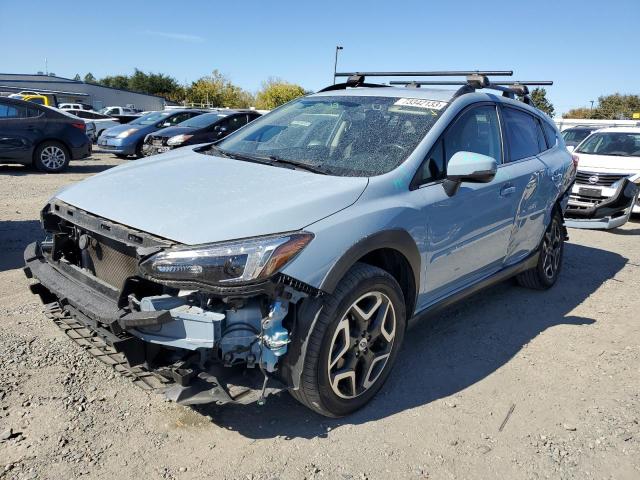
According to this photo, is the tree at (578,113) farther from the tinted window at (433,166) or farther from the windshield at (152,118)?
the tinted window at (433,166)

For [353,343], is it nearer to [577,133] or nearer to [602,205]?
[602,205]

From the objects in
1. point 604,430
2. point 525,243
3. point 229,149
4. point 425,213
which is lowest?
point 604,430

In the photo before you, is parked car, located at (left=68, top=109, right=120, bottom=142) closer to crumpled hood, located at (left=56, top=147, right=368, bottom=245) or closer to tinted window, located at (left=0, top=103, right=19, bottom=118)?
tinted window, located at (left=0, top=103, right=19, bottom=118)

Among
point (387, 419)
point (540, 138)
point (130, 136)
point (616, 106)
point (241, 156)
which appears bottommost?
point (387, 419)

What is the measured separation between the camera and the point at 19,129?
10852mm

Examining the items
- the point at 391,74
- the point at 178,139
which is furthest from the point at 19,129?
the point at 391,74

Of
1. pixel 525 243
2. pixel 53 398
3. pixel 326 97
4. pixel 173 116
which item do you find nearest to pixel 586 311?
pixel 525 243

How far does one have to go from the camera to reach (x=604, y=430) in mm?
3016

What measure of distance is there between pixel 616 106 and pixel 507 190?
6273cm

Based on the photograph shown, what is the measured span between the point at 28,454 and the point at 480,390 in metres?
2.57

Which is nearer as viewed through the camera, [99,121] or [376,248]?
→ [376,248]

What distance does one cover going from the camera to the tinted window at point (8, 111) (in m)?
10.7

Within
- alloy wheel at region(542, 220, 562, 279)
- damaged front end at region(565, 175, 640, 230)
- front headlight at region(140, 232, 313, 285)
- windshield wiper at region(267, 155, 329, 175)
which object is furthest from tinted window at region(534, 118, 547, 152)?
front headlight at region(140, 232, 313, 285)

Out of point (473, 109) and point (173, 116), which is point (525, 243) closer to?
point (473, 109)
